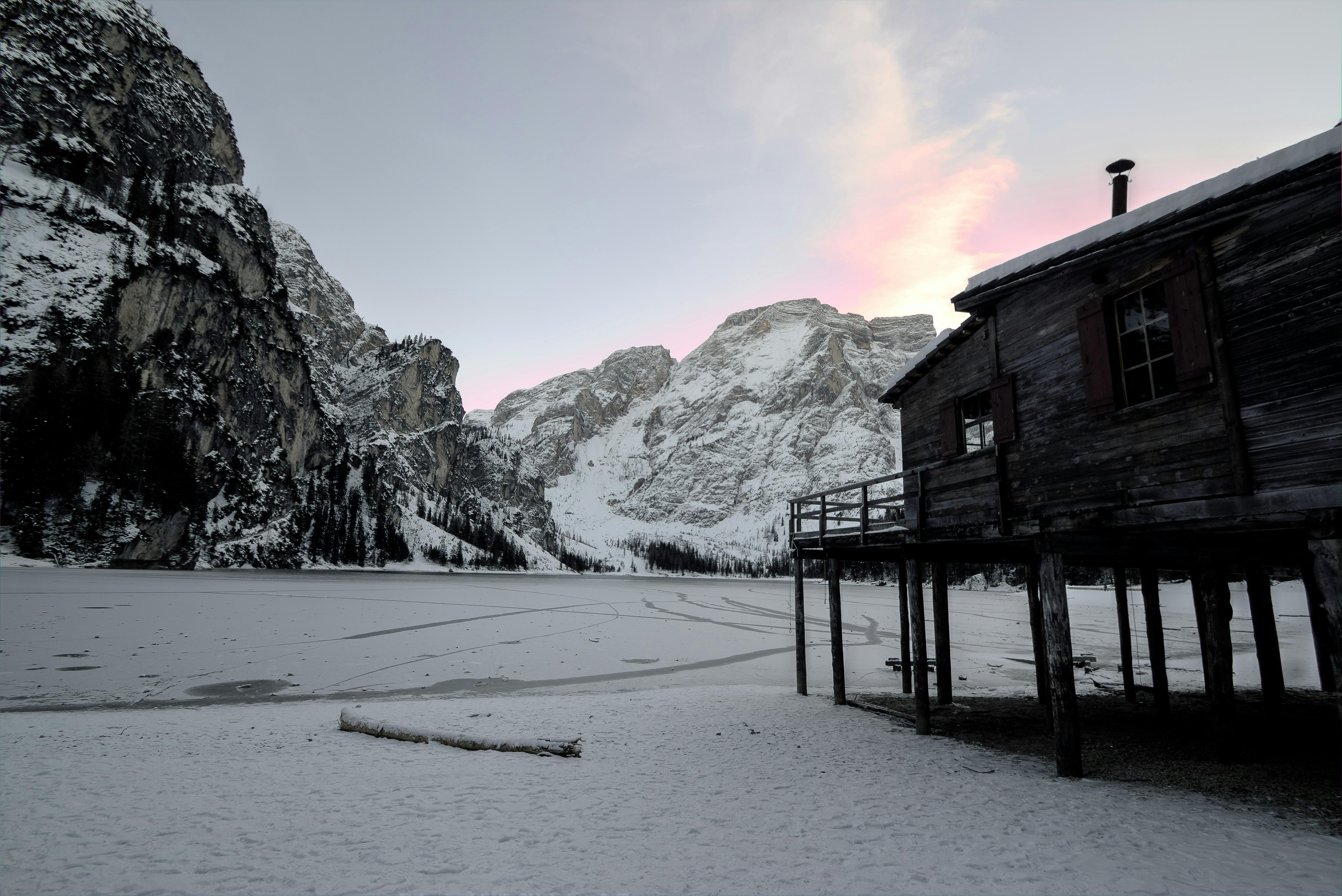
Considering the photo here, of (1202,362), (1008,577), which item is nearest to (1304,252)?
(1202,362)

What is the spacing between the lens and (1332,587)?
6.52 meters

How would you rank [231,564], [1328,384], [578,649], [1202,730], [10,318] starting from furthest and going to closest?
[231,564], [10,318], [578,649], [1202,730], [1328,384]

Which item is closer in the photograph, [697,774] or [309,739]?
[697,774]

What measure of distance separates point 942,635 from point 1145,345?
1005cm

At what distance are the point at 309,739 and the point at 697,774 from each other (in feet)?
23.9

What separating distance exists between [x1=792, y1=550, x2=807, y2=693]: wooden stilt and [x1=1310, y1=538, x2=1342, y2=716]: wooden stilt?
11.0 meters

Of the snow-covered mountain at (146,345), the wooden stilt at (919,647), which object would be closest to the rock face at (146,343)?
the snow-covered mountain at (146,345)

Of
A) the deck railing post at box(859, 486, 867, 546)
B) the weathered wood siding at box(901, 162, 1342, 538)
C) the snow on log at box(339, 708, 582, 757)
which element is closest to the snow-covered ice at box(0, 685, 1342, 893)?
the snow on log at box(339, 708, 582, 757)

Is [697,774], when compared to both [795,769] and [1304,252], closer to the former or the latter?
[795,769]

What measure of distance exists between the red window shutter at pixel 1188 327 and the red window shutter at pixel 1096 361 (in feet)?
3.02

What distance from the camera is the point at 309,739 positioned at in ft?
36.6

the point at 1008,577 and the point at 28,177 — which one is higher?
the point at 28,177

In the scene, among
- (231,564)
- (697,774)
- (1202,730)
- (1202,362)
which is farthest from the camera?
(231,564)

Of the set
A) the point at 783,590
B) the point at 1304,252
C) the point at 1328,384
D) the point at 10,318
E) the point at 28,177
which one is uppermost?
the point at 28,177
